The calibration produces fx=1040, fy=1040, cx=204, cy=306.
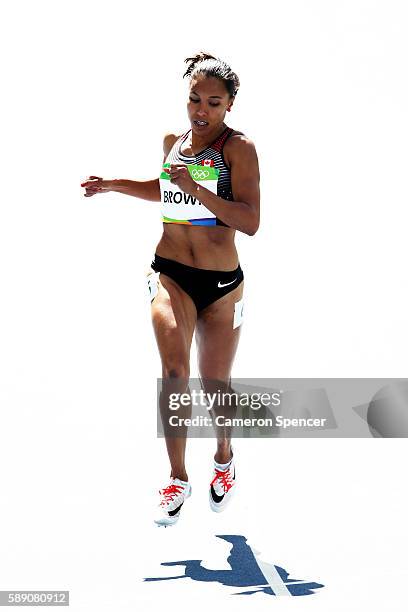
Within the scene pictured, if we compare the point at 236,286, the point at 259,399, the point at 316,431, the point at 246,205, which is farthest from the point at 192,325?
the point at 316,431

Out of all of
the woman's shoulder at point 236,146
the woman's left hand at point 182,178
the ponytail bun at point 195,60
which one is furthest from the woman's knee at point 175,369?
the ponytail bun at point 195,60

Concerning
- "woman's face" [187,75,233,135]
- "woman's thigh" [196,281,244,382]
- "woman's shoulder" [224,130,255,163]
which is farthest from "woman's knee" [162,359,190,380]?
"woman's face" [187,75,233,135]

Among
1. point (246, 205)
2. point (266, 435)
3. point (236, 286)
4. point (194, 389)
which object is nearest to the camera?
point (246, 205)

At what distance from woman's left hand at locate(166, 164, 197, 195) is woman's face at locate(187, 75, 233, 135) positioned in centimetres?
46

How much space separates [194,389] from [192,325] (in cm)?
80

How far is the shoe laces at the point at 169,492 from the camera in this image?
18.9 ft

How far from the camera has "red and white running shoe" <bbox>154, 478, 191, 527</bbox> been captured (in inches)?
227

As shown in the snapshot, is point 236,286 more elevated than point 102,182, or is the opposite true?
point 102,182

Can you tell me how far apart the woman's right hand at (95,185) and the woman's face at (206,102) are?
0.79m

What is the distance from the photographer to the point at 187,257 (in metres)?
5.88

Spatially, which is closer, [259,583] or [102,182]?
[259,583]

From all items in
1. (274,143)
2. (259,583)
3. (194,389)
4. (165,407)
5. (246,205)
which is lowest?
(259,583)

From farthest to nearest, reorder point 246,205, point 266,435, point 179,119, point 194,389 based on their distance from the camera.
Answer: point 179,119
point 266,435
point 194,389
point 246,205

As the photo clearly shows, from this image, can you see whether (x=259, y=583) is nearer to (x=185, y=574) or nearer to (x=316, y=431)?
(x=185, y=574)
